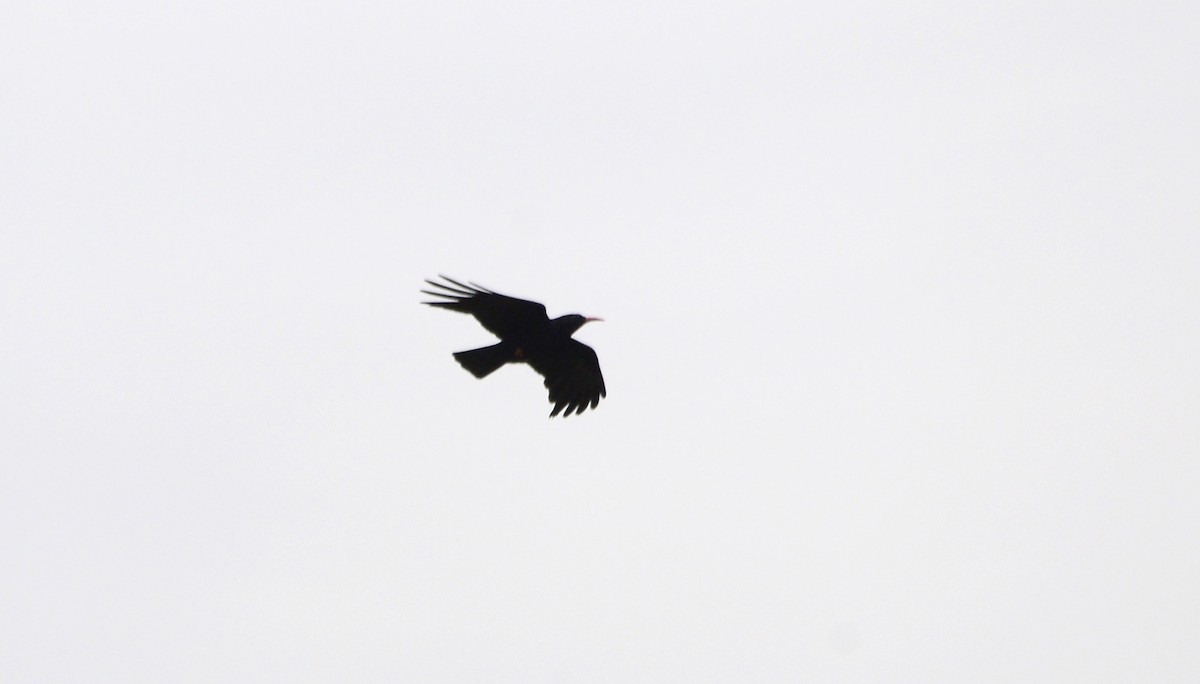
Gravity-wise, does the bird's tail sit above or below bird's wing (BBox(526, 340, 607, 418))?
below

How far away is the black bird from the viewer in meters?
20.3

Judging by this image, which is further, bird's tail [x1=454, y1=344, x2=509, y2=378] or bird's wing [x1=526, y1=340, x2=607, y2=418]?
bird's wing [x1=526, y1=340, x2=607, y2=418]

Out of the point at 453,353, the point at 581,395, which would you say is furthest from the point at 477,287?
the point at 581,395

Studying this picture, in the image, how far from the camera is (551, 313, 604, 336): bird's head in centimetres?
2119

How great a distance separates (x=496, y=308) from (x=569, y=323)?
1172 millimetres

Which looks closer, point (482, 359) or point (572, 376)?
point (482, 359)

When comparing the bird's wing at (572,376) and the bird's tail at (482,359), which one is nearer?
the bird's tail at (482,359)

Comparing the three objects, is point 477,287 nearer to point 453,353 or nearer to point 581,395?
point 453,353

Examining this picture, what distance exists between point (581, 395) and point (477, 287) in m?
2.72

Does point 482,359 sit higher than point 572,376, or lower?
lower

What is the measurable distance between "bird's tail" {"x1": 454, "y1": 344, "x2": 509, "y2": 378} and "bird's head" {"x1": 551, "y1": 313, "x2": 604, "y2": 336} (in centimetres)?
77

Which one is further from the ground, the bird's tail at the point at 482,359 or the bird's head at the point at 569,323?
the bird's head at the point at 569,323

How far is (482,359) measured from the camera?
68.0 ft

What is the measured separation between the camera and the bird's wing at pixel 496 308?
66.0ft
